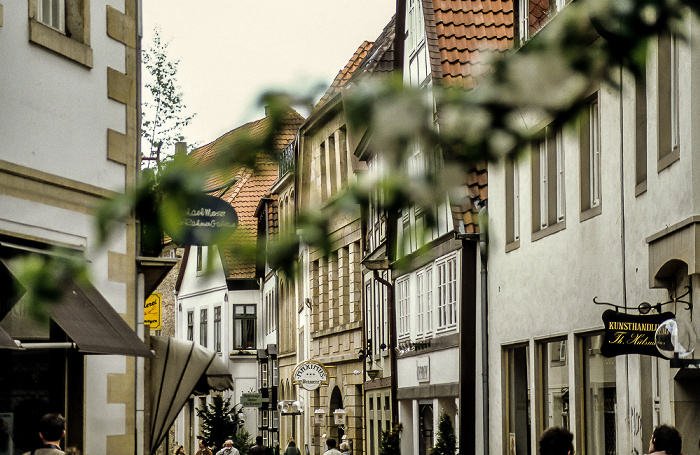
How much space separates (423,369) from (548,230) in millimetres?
8209

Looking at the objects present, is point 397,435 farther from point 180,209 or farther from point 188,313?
point 188,313

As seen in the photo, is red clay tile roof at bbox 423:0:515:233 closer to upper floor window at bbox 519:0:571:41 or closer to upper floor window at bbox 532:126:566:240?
upper floor window at bbox 519:0:571:41

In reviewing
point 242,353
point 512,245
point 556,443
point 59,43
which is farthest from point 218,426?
point 556,443

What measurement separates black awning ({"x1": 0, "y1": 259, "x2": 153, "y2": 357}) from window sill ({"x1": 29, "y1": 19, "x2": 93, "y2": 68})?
189 centimetres

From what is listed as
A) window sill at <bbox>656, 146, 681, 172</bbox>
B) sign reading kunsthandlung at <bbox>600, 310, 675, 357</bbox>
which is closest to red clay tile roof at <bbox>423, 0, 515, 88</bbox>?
window sill at <bbox>656, 146, 681, 172</bbox>

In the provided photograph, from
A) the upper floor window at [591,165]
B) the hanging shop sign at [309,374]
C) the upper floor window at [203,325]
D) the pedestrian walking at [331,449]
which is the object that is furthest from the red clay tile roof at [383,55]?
the upper floor window at [203,325]

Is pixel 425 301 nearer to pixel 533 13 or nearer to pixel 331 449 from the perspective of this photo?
pixel 331 449

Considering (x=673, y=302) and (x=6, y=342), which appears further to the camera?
(x=673, y=302)

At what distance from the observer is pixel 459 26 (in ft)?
69.1

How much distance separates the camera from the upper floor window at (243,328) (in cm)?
5350

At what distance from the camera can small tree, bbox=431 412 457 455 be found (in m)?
19.4

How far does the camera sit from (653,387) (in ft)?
39.0

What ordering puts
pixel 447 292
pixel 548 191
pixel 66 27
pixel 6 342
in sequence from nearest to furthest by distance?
pixel 6 342 < pixel 66 27 < pixel 548 191 < pixel 447 292

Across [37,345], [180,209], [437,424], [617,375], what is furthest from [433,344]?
[180,209]
